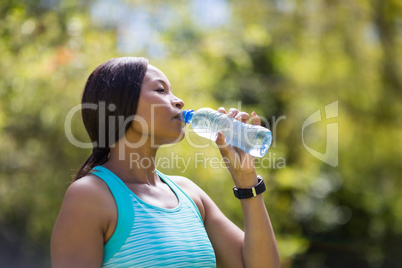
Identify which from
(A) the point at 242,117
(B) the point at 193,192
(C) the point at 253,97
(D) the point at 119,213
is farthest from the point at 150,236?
(C) the point at 253,97

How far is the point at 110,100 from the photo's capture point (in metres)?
1.62

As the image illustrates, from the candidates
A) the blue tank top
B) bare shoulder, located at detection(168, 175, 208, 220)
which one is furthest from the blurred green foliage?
the blue tank top

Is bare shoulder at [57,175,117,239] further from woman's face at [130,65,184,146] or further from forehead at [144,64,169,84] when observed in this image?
forehead at [144,64,169,84]

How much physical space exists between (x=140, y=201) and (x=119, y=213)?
3.7 inches

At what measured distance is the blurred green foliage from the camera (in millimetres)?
4746

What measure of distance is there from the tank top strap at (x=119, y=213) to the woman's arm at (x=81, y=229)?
0.02 m

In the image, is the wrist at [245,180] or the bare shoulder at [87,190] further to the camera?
the wrist at [245,180]

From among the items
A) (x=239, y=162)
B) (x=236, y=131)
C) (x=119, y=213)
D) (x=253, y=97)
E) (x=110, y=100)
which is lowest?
(x=119, y=213)

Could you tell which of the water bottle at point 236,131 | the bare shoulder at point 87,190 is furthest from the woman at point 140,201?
the water bottle at point 236,131

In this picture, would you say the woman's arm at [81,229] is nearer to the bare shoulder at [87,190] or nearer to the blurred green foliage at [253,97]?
the bare shoulder at [87,190]

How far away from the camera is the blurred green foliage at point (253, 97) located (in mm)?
4746

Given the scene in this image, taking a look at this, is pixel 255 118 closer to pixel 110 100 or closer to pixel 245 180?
pixel 245 180

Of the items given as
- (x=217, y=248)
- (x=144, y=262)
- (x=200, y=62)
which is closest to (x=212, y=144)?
(x=200, y=62)

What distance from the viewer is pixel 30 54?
4.73 m
